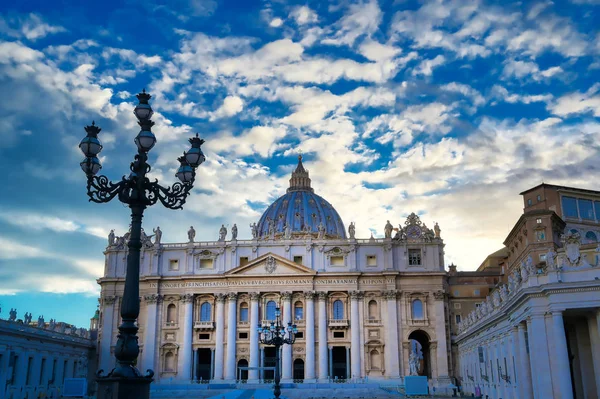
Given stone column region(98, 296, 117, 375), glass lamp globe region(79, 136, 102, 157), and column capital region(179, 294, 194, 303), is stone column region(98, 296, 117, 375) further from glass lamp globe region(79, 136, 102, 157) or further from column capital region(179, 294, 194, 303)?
glass lamp globe region(79, 136, 102, 157)

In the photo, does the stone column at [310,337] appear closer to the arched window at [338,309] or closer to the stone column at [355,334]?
the arched window at [338,309]

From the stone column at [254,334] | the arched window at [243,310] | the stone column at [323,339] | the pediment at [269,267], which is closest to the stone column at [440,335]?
the stone column at [323,339]

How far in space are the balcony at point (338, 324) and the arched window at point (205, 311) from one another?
14023 millimetres

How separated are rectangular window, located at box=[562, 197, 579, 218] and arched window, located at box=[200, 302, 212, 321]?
39.3 m

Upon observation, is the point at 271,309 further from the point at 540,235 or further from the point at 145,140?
the point at 145,140

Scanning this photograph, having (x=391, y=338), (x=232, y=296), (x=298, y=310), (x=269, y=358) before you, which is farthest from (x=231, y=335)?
(x=391, y=338)

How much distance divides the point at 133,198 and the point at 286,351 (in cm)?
5610

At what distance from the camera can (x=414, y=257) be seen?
72.6 metres

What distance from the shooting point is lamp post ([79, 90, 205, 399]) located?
13578mm

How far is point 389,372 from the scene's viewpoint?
67812 mm

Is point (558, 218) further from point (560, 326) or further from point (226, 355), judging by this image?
point (226, 355)

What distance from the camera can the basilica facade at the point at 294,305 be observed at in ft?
227

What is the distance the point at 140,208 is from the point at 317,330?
188 ft

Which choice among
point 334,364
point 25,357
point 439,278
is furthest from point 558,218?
point 25,357
